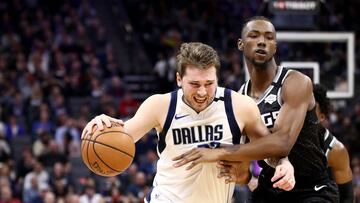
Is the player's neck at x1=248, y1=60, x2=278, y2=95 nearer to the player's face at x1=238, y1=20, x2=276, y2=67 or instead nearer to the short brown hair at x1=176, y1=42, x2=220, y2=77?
the player's face at x1=238, y1=20, x2=276, y2=67

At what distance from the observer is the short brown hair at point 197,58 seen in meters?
4.22

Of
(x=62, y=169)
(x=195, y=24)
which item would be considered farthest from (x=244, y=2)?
(x=62, y=169)

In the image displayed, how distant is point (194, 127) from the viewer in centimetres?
437

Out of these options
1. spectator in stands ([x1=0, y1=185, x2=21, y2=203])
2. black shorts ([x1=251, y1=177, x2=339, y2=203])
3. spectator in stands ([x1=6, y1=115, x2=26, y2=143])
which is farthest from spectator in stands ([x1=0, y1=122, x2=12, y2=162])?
black shorts ([x1=251, y1=177, x2=339, y2=203])

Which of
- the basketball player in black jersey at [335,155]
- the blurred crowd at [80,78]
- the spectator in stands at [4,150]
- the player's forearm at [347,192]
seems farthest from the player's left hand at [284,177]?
the spectator in stands at [4,150]

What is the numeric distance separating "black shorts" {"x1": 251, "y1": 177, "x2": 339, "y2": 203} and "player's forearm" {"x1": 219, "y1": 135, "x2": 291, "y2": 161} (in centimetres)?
58

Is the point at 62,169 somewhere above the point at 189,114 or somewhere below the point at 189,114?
below

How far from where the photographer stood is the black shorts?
16.0 ft

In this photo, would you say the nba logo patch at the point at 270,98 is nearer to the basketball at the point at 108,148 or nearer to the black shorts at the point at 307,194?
the black shorts at the point at 307,194

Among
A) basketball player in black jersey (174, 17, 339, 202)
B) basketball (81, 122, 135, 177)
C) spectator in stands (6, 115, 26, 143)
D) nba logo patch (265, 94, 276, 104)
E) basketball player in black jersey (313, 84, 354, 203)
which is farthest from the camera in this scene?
spectator in stands (6, 115, 26, 143)

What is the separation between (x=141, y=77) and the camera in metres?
17.5

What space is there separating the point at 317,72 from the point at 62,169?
5.29 metres

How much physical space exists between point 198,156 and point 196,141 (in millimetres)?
157

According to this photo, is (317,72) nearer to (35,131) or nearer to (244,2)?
(35,131)
